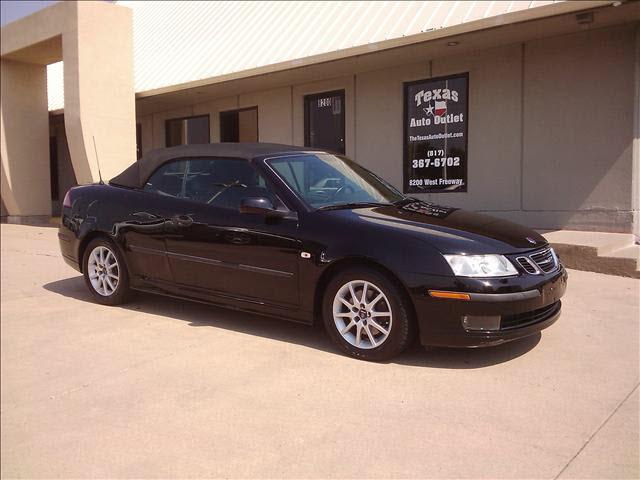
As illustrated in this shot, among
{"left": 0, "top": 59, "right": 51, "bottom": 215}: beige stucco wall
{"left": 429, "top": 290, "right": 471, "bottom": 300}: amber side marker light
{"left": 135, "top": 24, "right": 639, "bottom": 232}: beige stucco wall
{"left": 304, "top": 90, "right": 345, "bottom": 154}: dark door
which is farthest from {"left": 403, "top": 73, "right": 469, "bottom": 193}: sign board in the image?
{"left": 0, "top": 59, "right": 51, "bottom": 215}: beige stucco wall

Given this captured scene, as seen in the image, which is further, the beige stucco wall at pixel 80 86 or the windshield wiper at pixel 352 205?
the beige stucco wall at pixel 80 86

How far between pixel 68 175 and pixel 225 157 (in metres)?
16.7

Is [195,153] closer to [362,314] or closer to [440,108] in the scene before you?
[362,314]

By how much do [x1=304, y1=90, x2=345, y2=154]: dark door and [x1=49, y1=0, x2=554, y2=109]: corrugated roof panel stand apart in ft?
3.90

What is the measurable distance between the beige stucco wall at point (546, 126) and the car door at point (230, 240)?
5903 millimetres

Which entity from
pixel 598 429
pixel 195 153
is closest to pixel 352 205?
pixel 195 153

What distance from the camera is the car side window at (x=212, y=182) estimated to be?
16.3 feet

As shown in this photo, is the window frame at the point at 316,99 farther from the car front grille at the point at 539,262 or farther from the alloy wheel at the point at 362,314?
the alloy wheel at the point at 362,314

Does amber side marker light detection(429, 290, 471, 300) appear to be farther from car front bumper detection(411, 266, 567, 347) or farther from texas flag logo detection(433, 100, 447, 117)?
texas flag logo detection(433, 100, 447, 117)

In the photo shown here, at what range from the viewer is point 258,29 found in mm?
13383

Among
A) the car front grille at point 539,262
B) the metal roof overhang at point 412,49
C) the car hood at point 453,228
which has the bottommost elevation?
the car front grille at point 539,262

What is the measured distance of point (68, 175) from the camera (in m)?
19.9

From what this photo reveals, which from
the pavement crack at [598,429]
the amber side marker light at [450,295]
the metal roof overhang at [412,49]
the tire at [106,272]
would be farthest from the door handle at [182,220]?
the metal roof overhang at [412,49]

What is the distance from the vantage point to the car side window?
496 centimetres
